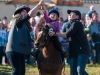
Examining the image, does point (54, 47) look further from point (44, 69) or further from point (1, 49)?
point (1, 49)

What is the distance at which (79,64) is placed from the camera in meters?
9.34

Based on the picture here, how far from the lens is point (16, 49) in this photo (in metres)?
8.75

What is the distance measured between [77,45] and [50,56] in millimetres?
740

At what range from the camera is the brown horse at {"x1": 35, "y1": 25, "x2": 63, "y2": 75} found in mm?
8969

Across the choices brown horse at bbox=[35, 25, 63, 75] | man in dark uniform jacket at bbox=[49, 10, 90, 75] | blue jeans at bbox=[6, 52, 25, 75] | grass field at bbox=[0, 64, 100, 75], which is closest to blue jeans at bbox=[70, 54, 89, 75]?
man in dark uniform jacket at bbox=[49, 10, 90, 75]

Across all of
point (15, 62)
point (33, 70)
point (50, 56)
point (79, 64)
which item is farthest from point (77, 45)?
point (33, 70)

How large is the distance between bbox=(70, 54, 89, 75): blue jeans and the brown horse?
0.42 meters

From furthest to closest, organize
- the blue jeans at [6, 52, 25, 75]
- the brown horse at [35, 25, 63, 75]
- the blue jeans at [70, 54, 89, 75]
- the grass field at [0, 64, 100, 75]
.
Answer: the grass field at [0, 64, 100, 75], the blue jeans at [70, 54, 89, 75], the brown horse at [35, 25, 63, 75], the blue jeans at [6, 52, 25, 75]

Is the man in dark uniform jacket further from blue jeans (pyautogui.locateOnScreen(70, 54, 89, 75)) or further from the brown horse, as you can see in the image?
the brown horse

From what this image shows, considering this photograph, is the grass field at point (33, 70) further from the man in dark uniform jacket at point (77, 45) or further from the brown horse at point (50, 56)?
the brown horse at point (50, 56)

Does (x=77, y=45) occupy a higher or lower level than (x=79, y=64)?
higher

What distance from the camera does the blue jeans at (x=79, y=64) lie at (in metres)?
9.31

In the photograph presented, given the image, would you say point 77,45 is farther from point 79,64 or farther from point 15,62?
point 15,62

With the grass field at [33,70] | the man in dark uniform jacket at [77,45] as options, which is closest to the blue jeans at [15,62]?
the man in dark uniform jacket at [77,45]
